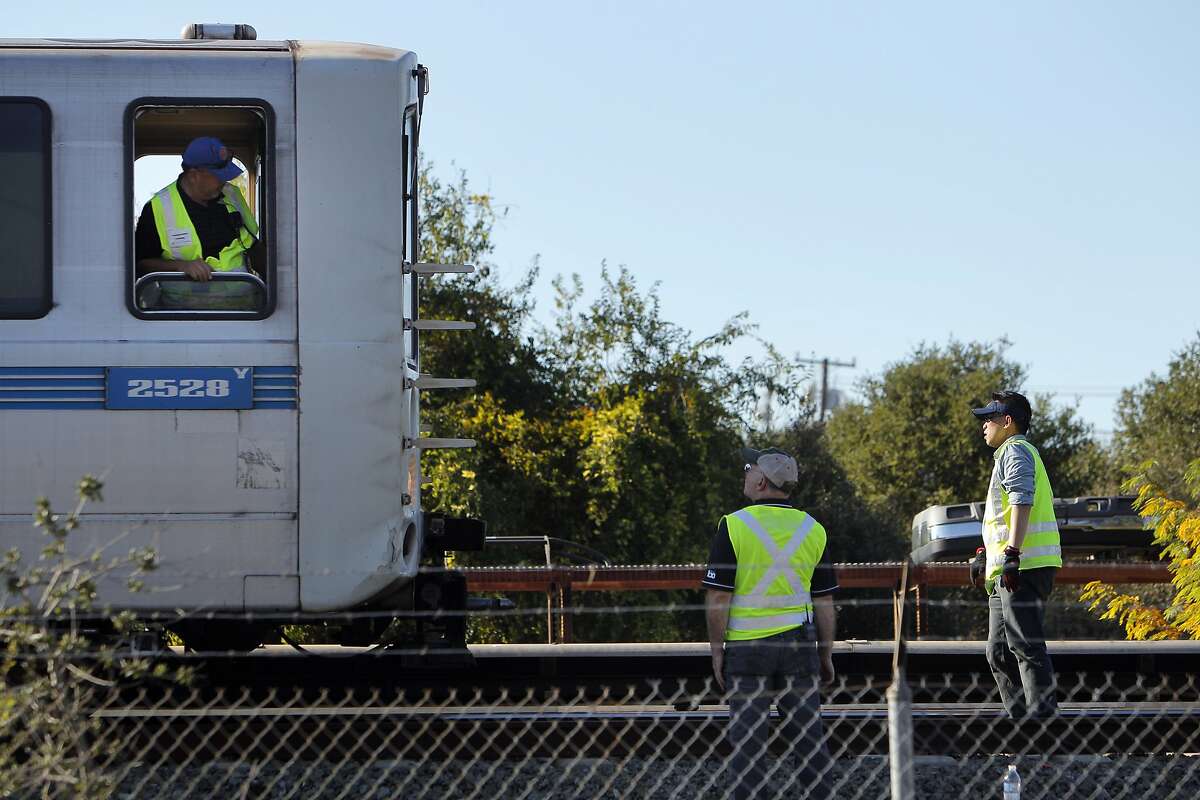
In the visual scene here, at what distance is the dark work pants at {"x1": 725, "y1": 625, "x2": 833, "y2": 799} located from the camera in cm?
578

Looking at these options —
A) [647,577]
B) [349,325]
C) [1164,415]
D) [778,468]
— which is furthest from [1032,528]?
[1164,415]

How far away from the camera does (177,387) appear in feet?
21.7

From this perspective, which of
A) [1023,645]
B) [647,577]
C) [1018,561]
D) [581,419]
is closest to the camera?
[1023,645]

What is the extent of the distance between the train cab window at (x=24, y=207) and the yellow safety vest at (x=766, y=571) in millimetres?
3315

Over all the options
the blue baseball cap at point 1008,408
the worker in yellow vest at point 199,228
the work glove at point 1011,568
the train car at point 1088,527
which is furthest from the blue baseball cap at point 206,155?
the train car at point 1088,527

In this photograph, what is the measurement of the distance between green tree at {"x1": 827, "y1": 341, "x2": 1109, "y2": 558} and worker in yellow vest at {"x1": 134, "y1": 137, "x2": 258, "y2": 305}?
136ft

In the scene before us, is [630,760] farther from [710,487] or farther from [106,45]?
[710,487]

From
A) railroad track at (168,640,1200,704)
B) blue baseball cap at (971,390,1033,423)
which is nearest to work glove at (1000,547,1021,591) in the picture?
blue baseball cap at (971,390,1033,423)

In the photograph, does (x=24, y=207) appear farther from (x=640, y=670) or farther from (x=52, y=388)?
(x=640, y=670)

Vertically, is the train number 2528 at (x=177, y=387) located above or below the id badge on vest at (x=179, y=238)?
below

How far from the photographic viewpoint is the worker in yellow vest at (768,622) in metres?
5.87

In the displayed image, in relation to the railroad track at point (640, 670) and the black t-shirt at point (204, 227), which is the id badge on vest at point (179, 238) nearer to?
the black t-shirt at point (204, 227)

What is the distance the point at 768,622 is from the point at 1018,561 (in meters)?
1.86

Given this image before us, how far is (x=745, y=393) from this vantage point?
23.1 meters
